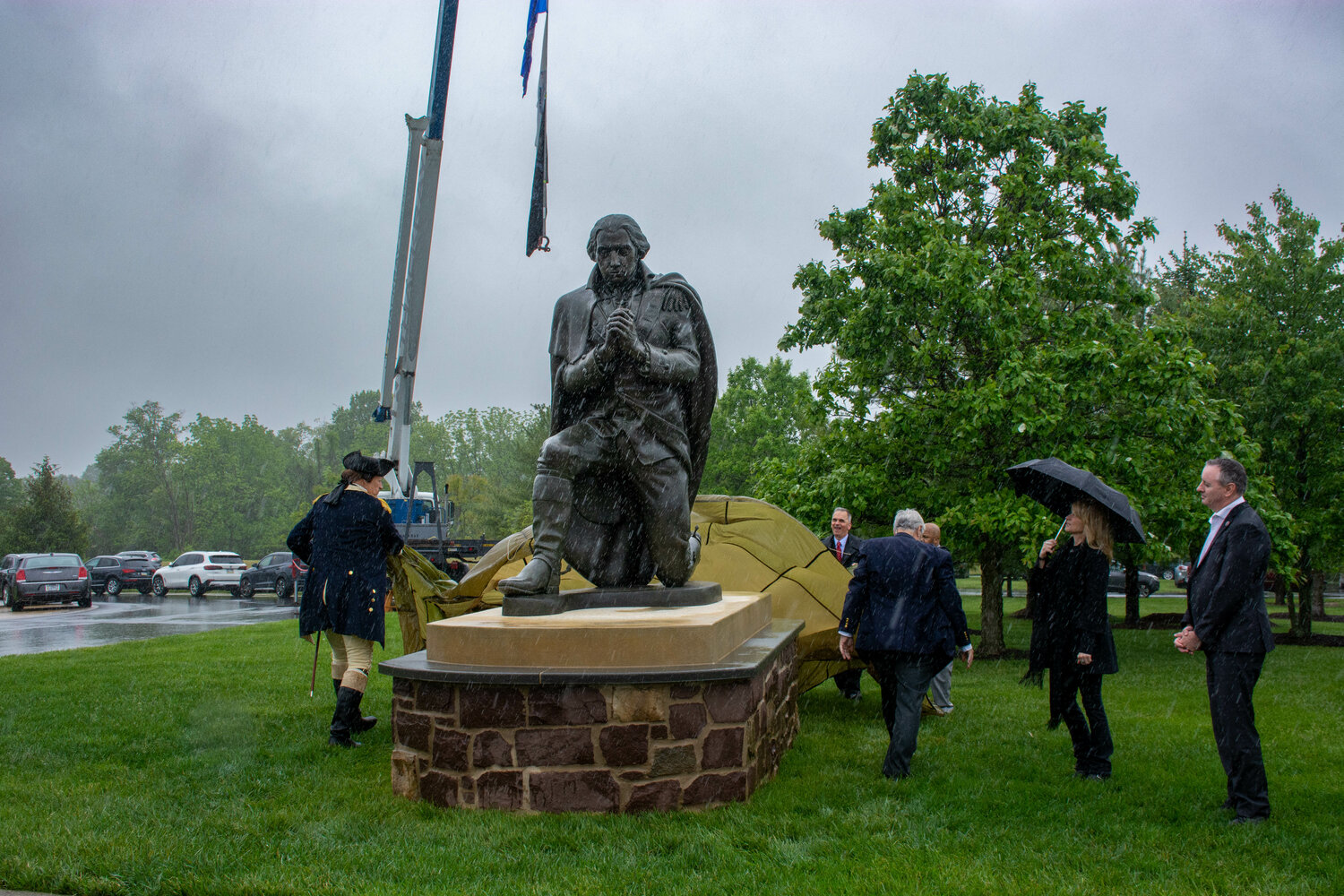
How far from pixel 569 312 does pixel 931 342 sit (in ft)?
26.8

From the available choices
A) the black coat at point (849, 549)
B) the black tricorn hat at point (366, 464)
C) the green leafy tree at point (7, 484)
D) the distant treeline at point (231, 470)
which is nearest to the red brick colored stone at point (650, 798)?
the black tricorn hat at point (366, 464)

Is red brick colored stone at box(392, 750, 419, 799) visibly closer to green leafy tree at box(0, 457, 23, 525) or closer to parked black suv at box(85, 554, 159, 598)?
parked black suv at box(85, 554, 159, 598)

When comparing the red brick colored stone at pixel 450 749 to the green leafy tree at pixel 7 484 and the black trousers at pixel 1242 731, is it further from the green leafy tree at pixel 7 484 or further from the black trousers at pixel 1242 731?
the green leafy tree at pixel 7 484

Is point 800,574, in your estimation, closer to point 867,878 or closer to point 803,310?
point 867,878

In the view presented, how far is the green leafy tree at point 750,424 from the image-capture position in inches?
1203

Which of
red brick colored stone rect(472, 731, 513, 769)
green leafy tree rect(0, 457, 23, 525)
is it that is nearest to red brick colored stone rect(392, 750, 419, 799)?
red brick colored stone rect(472, 731, 513, 769)

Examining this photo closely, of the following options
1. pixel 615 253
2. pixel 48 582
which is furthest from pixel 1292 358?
pixel 48 582

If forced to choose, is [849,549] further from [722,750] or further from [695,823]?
[695,823]

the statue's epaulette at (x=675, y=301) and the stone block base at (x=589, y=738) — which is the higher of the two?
the statue's epaulette at (x=675, y=301)

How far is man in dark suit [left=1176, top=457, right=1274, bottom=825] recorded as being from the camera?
436cm

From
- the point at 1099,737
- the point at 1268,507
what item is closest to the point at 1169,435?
the point at 1268,507

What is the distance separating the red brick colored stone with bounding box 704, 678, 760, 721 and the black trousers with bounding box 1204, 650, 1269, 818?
7.13 ft

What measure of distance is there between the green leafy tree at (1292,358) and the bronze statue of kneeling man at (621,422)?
13.2m

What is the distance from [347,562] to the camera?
19.8 feet
